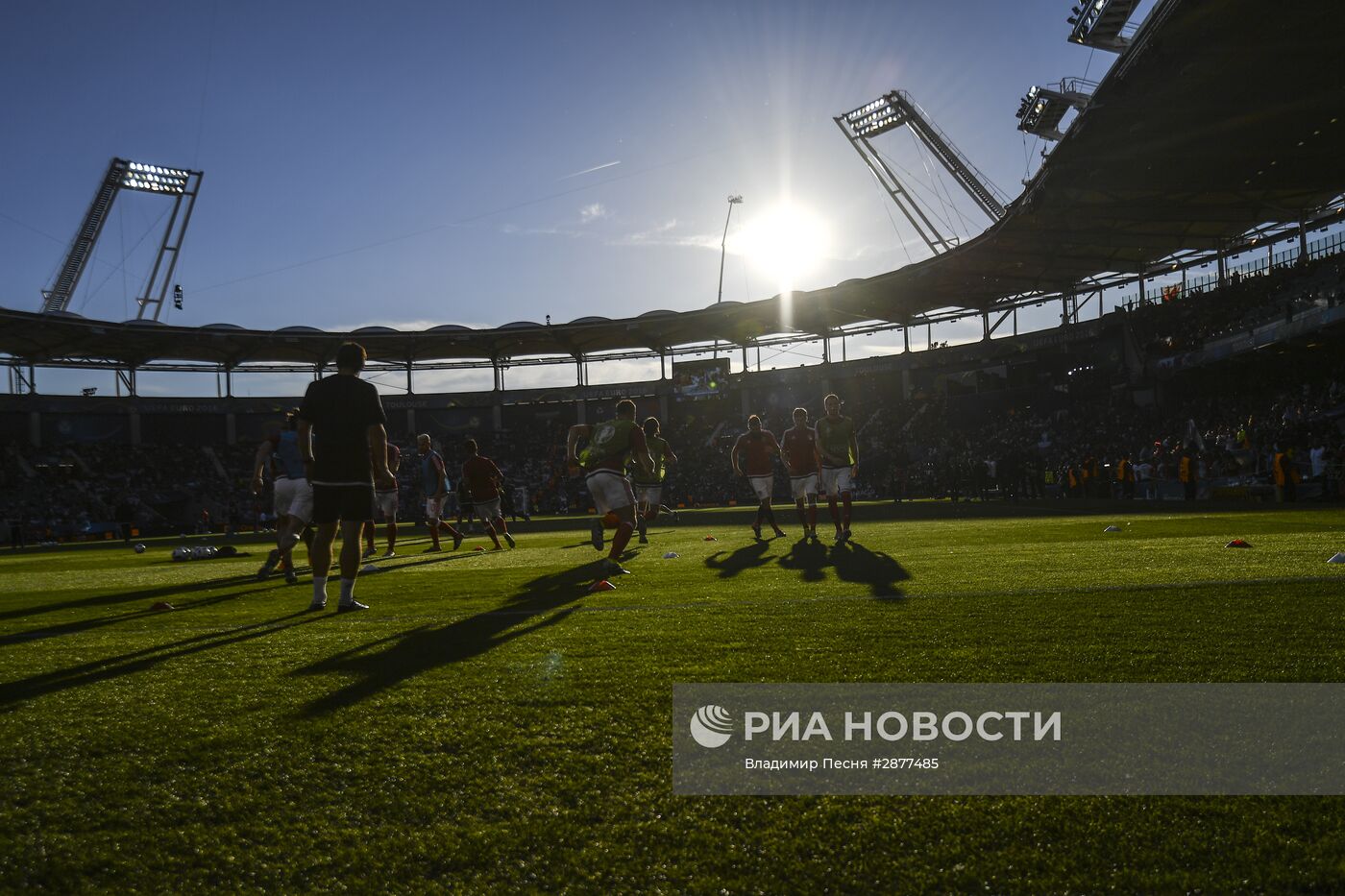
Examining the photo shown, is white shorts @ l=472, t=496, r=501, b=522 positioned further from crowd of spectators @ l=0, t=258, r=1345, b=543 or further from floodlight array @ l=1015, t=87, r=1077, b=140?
floodlight array @ l=1015, t=87, r=1077, b=140

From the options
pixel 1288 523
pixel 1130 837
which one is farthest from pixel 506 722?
pixel 1288 523

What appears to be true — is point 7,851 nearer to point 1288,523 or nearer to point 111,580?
point 111,580

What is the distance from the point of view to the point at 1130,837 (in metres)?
1.92

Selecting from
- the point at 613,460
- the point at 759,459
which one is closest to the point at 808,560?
the point at 613,460

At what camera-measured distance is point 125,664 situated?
4.34m

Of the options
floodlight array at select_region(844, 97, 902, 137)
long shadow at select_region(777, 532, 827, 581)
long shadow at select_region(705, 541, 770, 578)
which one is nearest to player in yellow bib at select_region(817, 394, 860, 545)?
long shadow at select_region(777, 532, 827, 581)

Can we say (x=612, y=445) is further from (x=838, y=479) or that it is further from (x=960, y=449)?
(x=960, y=449)

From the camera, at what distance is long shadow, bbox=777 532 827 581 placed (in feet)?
25.4

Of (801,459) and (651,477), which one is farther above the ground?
(801,459)

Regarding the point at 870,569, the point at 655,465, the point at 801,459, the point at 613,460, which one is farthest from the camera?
the point at 655,465

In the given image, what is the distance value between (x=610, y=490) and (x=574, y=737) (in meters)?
6.48

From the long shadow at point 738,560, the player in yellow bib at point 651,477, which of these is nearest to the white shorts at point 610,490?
the long shadow at point 738,560

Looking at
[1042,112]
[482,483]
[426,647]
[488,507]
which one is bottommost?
[426,647]

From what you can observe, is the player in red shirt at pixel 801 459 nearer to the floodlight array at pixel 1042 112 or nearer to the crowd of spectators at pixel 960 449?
the crowd of spectators at pixel 960 449
